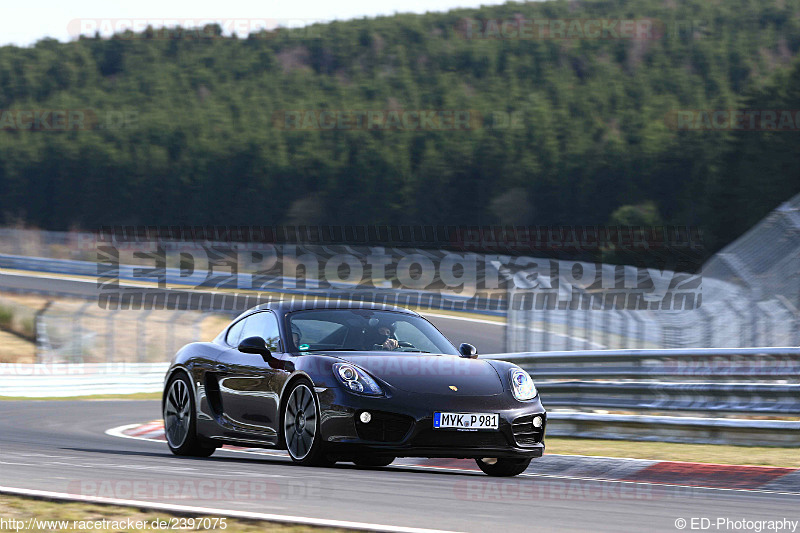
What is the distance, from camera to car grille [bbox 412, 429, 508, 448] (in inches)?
300

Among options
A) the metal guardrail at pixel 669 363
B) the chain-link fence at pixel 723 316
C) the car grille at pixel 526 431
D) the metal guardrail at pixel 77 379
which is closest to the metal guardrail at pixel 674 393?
the metal guardrail at pixel 669 363

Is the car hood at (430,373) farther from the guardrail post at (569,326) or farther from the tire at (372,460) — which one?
the guardrail post at (569,326)

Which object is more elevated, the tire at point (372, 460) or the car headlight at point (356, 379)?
the car headlight at point (356, 379)

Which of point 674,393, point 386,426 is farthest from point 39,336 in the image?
point 386,426

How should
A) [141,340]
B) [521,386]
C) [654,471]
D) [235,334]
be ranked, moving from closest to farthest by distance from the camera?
1. [521,386]
2. [654,471]
3. [235,334]
4. [141,340]

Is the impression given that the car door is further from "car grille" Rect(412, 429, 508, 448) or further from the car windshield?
"car grille" Rect(412, 429, 508, 448)

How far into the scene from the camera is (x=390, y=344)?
8633 millimetres

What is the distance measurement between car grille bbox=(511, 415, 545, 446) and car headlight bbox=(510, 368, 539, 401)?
177 mm

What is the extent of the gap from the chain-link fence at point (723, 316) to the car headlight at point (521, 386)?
4.60 metres

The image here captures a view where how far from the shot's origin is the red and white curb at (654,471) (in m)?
7.82

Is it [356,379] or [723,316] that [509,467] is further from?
Answer: [723,316]

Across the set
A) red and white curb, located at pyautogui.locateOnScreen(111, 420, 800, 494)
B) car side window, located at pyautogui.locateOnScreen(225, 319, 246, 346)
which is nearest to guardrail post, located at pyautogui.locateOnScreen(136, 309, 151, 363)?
red and white curb, located at pyautogui.locateOnScreen(111, 420, 800, 494)

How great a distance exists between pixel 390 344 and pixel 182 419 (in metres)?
2.08

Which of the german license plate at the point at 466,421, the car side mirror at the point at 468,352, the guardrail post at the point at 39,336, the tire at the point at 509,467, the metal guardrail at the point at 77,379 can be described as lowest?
the metal guardrail at the point at 77,379
